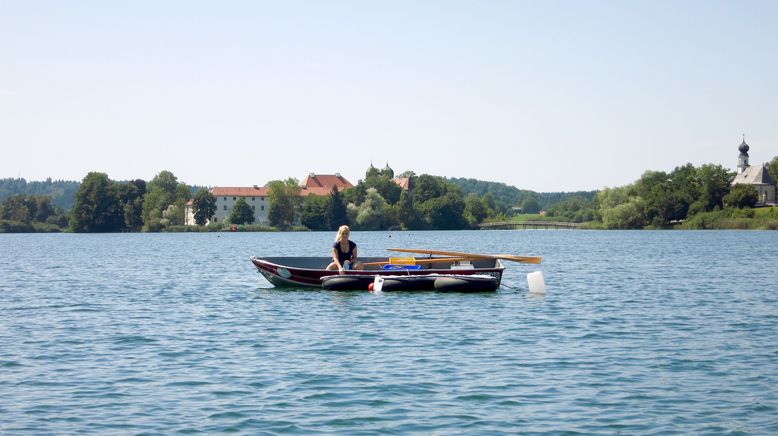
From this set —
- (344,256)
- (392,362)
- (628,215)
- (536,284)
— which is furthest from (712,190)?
(392,362)

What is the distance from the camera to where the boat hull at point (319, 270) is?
118 ft

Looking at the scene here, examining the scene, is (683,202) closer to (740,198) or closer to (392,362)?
(740,198)

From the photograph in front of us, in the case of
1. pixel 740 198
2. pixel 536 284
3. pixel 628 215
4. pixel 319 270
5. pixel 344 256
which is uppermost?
pixel 740 198

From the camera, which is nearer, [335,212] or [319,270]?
[319,270]

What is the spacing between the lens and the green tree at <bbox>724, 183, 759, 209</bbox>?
16262 cm

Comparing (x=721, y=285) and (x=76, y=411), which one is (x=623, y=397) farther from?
(x=721, y=285)

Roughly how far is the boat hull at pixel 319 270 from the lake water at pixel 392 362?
26.1 inches

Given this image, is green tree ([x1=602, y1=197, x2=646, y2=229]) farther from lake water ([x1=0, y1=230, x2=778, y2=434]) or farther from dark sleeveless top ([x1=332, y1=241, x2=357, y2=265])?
dark sleeveless top ([x1=332, y1=241, x2=357, y2=265])

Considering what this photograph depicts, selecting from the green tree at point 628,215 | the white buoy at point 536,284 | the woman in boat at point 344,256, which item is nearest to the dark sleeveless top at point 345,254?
the woman in boat at point 344,256

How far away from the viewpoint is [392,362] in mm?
19719

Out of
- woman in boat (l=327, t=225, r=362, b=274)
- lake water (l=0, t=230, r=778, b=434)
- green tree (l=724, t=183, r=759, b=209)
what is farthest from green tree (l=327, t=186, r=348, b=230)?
woman in boat (l=327, t=225, r=362, b=274)

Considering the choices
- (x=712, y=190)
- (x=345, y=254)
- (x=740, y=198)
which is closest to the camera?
(x=345, y=254)

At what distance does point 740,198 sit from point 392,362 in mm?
154713

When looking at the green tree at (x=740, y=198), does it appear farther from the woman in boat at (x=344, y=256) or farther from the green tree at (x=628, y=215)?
the woman in boat at (x=344, y=256)
